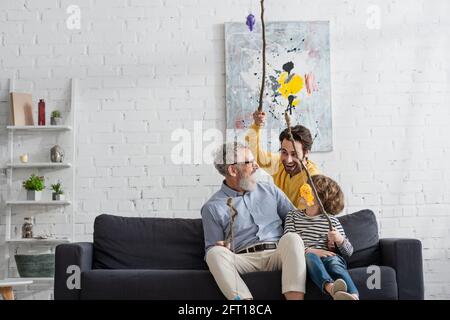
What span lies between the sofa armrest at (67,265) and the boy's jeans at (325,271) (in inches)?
44.2

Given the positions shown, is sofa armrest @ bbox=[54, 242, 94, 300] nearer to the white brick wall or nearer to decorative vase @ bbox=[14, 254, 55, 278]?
decorative vase @ bbox=[14, 254, 55, 278]

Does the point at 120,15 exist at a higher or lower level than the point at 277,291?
higher

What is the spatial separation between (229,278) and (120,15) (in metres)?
2.49

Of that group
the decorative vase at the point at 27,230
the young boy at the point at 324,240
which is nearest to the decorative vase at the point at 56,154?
the decorative vase at the point at 27,230

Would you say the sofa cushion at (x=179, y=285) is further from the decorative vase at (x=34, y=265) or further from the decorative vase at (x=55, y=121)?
the decorative vase at (x=55, y=121)

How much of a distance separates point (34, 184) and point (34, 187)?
2cm

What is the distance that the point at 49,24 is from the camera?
185 inches

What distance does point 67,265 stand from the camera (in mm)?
3199

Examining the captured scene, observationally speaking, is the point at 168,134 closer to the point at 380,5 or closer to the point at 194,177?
the point at 194,177

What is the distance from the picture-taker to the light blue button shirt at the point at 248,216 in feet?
10.8

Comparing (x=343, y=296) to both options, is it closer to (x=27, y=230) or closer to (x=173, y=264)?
(x=173, y=264)

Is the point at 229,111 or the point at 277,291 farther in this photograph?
the point at 229,111

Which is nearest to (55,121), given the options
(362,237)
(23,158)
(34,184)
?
(23,158)
